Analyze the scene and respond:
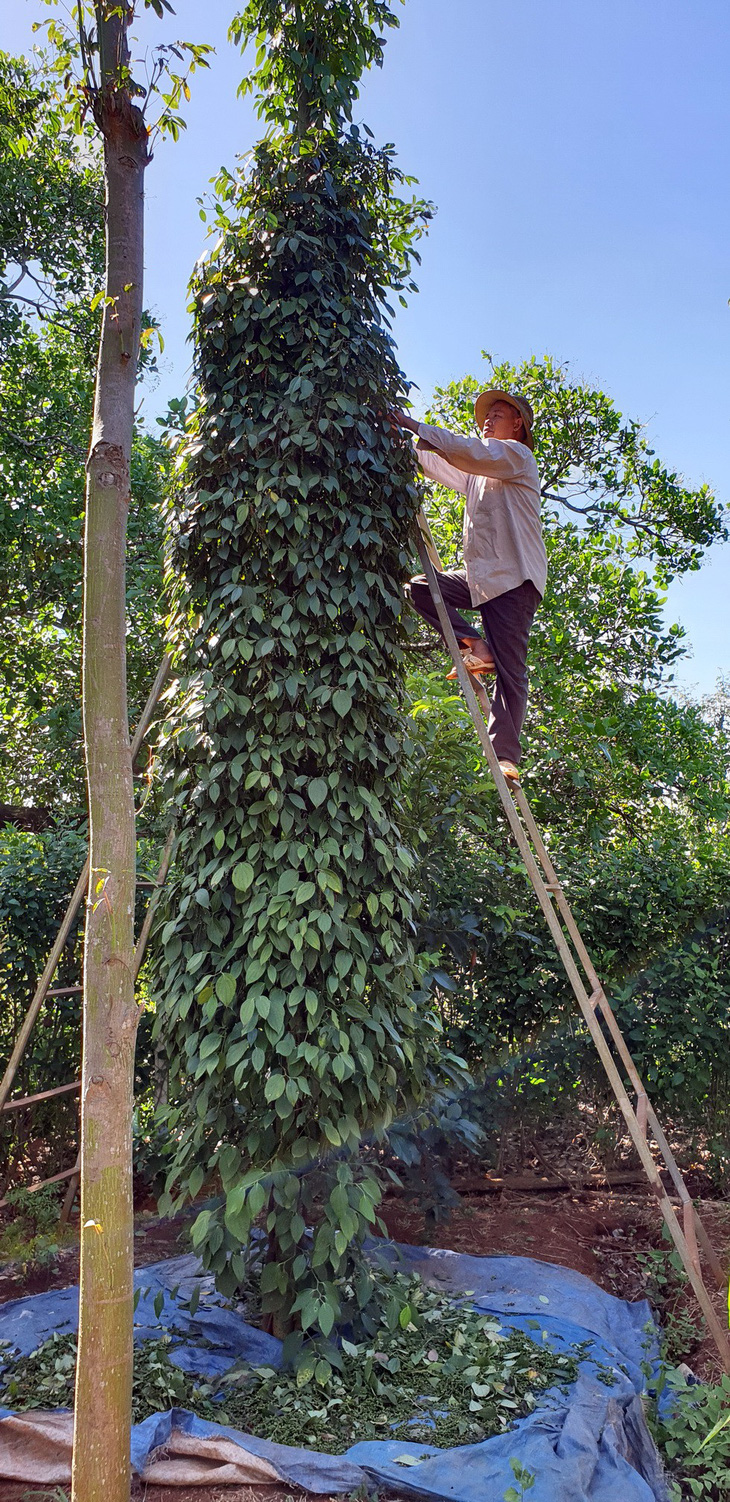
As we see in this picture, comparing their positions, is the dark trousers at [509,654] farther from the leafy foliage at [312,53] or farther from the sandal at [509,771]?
the leafy foliage at [312,53]

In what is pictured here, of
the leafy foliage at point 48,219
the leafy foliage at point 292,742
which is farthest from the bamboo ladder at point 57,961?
the leafy foliage at point 48,219

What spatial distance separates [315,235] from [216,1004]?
109 inches

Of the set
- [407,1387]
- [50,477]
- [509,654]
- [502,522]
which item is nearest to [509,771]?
[509,654]

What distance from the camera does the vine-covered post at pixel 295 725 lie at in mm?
2926

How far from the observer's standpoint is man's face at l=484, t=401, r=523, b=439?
161 inches

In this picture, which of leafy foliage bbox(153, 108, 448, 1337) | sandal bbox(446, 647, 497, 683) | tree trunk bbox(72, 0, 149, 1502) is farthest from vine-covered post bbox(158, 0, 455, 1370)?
tree trunk bbox(72, 0, 149, 1502)

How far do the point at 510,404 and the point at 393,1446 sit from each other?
152 inches

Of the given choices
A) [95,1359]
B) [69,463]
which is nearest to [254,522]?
[95,1359]

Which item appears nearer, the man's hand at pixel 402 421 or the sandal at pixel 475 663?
the man's hand at pixel 402 421

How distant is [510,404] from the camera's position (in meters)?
4.10

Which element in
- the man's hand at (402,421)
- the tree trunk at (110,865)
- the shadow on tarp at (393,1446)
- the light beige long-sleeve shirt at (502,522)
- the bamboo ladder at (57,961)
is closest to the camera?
the tree trunk at (110,865)

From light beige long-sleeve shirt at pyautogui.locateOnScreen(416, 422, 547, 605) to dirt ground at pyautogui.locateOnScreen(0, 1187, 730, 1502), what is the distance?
9.62ft

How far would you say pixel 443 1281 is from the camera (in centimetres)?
362

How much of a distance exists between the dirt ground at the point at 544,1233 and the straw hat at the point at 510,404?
11.9 feet
